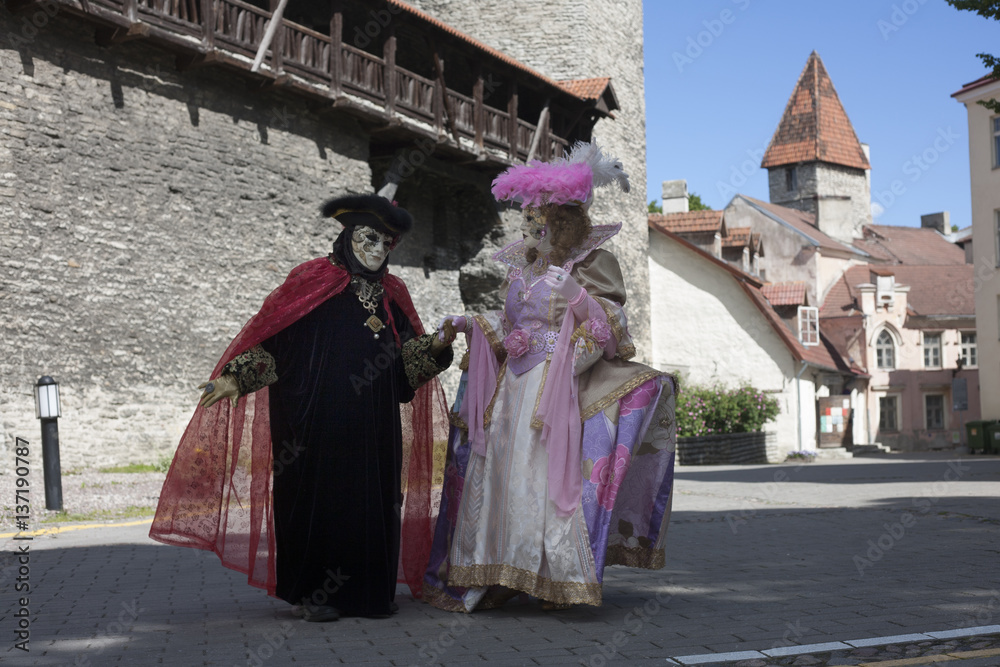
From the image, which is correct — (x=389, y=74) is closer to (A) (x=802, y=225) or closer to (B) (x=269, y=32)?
(B) (x=269, y=32)

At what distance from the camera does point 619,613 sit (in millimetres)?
4918

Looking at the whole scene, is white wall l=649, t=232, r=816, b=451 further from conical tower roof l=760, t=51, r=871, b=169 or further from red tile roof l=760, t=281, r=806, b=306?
conical tower roof l=760, t=51, r=871, b=169

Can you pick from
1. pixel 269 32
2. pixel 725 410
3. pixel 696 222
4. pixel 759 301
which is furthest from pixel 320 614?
pixel 696 222

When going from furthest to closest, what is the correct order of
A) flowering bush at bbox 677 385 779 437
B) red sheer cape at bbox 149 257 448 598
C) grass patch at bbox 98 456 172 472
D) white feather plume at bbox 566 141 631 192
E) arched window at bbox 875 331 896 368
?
arched window at bbox 875 331 896 368
flowering bush at bbox 677 385 779 437
grass patch at bbox 98 456 172 472
white feather plume at bbox 566 141 631 192
red sheer cape at bbox 149 257 448 598

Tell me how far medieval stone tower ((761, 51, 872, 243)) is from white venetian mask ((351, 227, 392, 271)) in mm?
Result: 58247

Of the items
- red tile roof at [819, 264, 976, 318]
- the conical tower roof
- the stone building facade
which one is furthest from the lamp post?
the conical tower roof

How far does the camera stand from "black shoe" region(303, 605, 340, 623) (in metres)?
4.73

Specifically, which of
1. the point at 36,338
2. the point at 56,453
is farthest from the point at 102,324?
the point at 56,453

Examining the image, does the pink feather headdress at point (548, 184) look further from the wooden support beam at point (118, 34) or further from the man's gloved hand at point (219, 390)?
the wooden support beam at point (118, 34)

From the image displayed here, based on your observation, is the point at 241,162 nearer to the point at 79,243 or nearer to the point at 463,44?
the point at 79,243

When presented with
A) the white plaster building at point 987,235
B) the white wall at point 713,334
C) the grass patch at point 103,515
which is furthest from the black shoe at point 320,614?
the white plaster building at point 987,235

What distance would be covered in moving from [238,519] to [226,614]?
45cm

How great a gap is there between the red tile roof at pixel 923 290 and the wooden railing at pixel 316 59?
25.5m

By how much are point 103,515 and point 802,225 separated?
154ft
